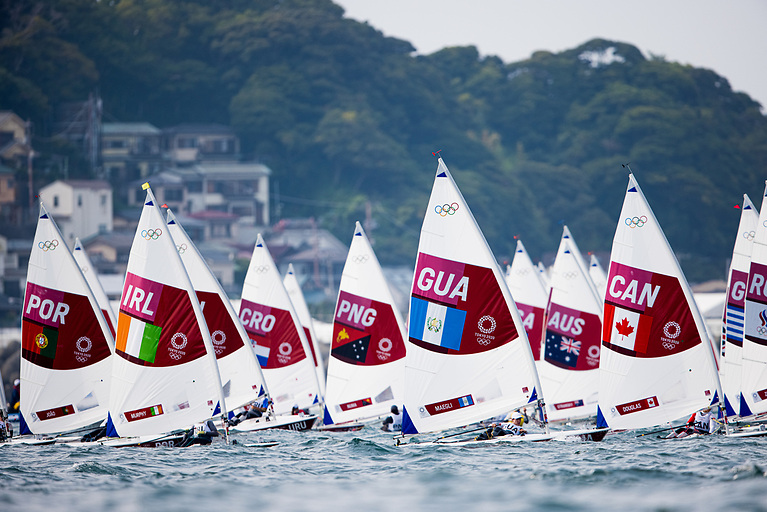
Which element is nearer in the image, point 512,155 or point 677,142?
point 677,142

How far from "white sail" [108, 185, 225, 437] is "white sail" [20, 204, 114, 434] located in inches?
121

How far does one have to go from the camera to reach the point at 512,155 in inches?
4542

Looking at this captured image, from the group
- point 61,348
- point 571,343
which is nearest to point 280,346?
point 61,348

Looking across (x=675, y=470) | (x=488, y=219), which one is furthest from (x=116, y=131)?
(x=675, y=470)

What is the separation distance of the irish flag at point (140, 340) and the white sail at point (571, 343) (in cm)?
1084

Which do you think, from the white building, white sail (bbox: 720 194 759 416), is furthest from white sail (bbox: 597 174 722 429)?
the white building

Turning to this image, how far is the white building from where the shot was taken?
80.8 meters

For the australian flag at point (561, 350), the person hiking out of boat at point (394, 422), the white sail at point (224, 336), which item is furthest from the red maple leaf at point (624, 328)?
the white sail at point (224, 336)

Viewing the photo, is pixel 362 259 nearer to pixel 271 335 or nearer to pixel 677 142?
pixel 271 335

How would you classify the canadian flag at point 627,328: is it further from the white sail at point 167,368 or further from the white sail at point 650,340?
the white sail at point 167,368

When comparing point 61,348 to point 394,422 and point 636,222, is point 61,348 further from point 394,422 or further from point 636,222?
point 636,222

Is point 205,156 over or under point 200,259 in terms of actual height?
over

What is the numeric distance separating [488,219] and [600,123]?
25.6 metres

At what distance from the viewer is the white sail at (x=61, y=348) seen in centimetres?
2422
